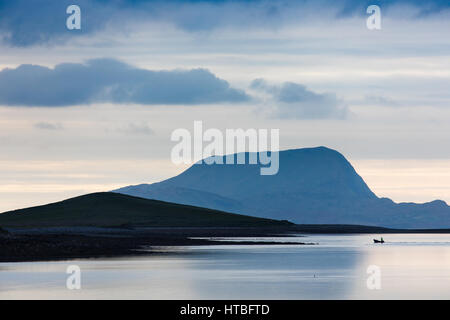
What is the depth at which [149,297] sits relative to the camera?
184ft

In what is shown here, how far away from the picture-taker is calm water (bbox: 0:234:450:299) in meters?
58.3

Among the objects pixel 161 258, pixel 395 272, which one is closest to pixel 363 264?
pixel 395 272

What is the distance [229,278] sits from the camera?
69812 millimetres

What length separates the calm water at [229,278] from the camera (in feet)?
191

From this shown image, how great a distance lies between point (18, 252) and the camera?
314 ft
